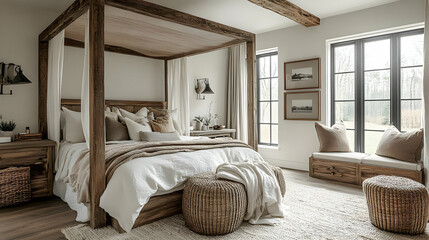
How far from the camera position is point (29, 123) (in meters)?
3.95

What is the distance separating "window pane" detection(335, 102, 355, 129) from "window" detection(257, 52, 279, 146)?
1252 mm

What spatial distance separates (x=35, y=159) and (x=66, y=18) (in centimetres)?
177

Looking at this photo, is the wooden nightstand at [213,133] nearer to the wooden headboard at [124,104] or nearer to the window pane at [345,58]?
the wooden headboard at [124,104]

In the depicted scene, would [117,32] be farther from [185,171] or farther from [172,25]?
[185,171]

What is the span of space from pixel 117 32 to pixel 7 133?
1864 mm

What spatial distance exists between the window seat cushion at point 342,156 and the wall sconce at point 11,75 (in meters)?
4.28

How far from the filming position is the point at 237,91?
631cm

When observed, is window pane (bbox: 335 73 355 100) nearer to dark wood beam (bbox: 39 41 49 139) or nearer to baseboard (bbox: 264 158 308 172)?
baseboard (bbox: 264 158 308 172)

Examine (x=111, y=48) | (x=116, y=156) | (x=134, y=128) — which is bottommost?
(x=116, y=156)

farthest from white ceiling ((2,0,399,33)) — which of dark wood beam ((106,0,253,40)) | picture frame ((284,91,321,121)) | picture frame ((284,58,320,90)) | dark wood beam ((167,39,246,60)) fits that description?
picture frame ((284,91,321,121))

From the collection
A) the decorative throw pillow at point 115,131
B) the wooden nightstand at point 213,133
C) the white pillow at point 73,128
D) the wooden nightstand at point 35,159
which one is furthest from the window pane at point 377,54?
the wooden nightstand at point 35,159

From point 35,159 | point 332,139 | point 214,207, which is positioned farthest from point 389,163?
point 35,159

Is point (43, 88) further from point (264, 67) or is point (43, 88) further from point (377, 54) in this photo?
point (377, 54)

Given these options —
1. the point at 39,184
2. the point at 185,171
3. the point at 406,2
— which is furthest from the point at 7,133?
the point at 406,2
